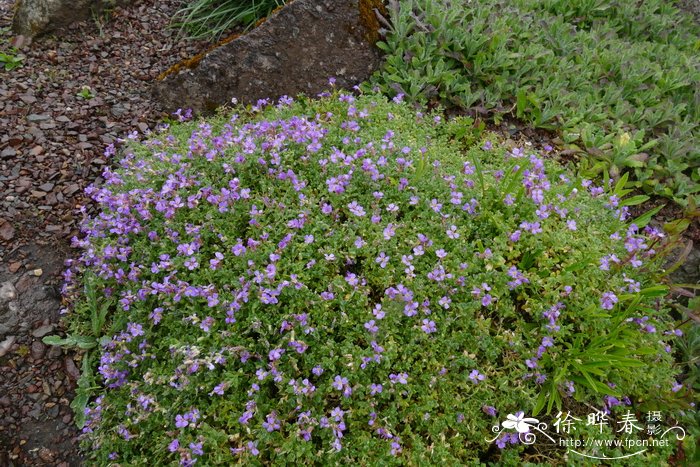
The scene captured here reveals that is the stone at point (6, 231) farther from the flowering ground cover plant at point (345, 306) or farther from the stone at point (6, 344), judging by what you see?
the stone at point (6, 344)

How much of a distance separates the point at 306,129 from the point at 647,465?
9.82 ft

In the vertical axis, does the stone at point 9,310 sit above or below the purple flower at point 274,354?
below

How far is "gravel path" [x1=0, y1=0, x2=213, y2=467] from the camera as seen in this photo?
3230mm

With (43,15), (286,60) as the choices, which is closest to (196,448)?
(286,60)

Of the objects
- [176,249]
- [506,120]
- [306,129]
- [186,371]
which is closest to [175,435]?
[186,371]

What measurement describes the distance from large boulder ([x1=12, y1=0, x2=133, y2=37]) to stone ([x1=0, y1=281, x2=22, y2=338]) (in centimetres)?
315

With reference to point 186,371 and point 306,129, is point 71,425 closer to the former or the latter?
point 186,371

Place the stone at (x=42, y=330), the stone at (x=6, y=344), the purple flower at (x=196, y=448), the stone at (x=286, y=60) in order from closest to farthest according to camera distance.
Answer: the purple flower at (x=196, y=448)
the stone at (x=6, y=344)
the stone at (x=42, y=330)
the stone at (x=286, y=60)

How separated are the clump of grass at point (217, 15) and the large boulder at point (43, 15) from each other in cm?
107

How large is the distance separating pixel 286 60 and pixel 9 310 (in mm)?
3088

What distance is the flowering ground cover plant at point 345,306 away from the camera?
2.73 m

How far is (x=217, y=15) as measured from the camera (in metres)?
5.74

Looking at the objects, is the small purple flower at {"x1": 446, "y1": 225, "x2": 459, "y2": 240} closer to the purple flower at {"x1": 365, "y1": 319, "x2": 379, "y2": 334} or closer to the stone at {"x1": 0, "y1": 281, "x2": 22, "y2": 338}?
the purple flower at {"x1": 365, "y1": 319, "x2": 379, "y2": 334}

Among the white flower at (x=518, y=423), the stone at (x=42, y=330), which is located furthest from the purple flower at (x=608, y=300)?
the stone at (x=42, y=330)
